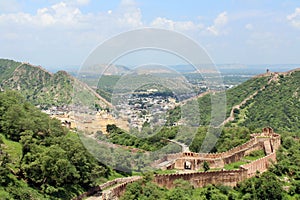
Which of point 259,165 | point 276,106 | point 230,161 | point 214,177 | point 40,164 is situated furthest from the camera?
point 276,106

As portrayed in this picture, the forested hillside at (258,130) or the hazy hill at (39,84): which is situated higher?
the hazy hill at (39,84)

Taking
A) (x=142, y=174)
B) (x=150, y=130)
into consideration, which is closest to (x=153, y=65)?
(x=150, y=130)

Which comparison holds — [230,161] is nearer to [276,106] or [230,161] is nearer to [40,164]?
[40,164]

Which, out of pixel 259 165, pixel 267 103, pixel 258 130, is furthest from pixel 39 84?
pixel 259 165

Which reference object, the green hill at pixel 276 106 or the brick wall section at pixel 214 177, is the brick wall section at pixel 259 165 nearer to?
the brick wall section at pixel 214 177

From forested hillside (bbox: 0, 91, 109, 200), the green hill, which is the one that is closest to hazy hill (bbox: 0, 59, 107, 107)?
the green hill

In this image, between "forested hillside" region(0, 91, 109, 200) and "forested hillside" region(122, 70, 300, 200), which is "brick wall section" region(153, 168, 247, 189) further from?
"forested hillside" region(0, 91, 109, 200)

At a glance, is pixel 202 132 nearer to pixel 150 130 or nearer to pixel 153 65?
pixel 150 130

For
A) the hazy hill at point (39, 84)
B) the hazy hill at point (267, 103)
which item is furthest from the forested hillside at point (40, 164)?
the hazy hill at point (39, 84)
